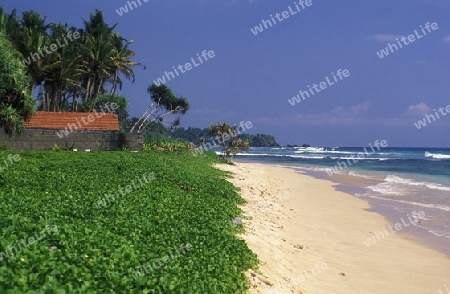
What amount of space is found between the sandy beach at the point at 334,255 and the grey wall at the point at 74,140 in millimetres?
17733

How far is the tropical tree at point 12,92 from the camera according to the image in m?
12.5

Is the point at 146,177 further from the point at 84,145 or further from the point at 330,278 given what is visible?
the point at 84,145

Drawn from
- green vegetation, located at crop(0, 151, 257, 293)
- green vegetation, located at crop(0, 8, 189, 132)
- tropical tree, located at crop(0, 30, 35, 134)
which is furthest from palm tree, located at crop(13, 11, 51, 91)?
green vegetation, located at crop(0, 151, 257, 293)

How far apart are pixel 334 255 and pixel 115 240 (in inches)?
223

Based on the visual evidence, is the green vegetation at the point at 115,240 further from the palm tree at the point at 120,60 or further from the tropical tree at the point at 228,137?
the palm tree at the point at 120,60

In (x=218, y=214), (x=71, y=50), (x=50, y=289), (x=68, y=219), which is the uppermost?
(x=71, y=50)

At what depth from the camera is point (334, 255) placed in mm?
9930

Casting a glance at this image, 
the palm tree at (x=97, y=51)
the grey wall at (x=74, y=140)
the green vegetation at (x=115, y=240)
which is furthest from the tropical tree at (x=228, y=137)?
the green vegetation at (x=115, y=240)

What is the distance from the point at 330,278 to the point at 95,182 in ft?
24.5

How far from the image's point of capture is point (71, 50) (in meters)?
41.3

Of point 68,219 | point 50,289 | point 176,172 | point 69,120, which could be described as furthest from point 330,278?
point 69,120

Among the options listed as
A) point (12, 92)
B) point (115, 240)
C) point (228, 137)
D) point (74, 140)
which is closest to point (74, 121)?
point (74, 140)

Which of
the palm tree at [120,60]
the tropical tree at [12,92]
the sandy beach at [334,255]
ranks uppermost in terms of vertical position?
the palm tree at [120,60]

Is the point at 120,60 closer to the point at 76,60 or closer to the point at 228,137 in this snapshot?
the point at 76,60
